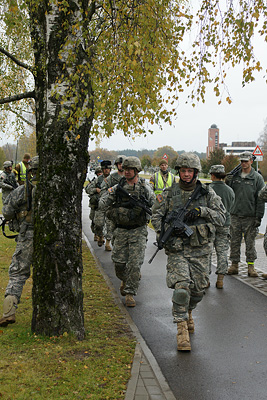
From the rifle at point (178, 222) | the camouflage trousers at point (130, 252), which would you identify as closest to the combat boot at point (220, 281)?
the camouflage trousers at point (130, 252)

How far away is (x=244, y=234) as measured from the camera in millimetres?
9289

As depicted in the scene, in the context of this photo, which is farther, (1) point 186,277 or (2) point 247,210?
(2) point 247,210

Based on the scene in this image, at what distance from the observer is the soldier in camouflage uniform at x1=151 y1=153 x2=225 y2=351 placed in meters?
5.57

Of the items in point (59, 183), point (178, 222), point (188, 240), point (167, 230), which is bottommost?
point (188, 240)

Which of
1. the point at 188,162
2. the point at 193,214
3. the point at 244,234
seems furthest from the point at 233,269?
the point at 188,162

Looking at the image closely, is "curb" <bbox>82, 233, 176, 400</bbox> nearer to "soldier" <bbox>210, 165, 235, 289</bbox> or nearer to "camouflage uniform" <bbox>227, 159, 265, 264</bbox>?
"soldier" <bbox>210, 165, 235, 289</bbox>

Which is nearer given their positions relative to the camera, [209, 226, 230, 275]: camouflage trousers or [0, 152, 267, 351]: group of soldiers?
[0, 152, 267, 351]: group of soldiers

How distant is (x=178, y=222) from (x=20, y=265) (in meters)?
2.04

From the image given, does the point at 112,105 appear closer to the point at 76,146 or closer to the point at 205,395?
the point at 76,146

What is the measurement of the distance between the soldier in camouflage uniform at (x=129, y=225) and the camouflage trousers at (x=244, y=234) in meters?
2.61

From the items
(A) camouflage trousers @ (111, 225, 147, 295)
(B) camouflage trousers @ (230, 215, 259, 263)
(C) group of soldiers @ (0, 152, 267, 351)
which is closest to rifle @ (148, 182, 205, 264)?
(C) group of soldiers @ (0, 152, 267, 351)

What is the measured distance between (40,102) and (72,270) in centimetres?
191

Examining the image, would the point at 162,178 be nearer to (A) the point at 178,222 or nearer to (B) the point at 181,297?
(A) the point at 178,222

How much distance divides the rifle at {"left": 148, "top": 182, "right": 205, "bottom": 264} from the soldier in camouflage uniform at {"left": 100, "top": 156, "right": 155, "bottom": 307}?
151 cm
